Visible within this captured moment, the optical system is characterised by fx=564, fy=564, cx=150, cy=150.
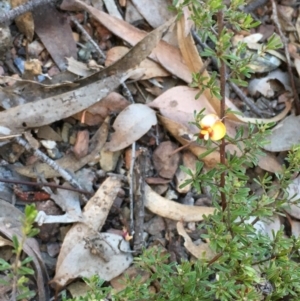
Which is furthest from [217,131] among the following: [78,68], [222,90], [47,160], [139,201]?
[78,68]

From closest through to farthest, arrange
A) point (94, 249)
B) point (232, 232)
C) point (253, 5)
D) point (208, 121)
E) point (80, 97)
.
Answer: point (208, 121), point (232, 232), point (94, 249), point (80, 97), point (253, 5)

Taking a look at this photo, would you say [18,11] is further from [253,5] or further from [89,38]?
[253,5]

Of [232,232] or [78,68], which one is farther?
[78,68]

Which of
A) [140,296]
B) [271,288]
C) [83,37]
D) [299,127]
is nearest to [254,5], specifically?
[299,127]

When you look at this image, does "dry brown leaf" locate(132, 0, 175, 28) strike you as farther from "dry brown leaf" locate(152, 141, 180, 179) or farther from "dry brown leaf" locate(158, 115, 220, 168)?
"dry brown leaf" locate(152, 141, 180, 179)

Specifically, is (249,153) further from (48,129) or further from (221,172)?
(48,129)

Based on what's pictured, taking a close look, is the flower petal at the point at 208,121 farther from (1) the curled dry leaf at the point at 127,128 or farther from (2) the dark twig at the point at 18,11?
(2) the dark twig at the point at 18,11

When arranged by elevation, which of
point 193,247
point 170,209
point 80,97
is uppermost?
point 80,97

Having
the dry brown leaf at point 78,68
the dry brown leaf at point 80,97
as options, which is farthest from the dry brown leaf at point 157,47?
the dry brown leaf at point 78,68
